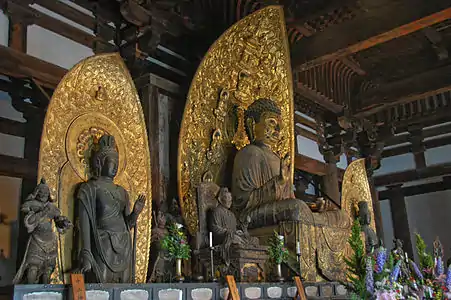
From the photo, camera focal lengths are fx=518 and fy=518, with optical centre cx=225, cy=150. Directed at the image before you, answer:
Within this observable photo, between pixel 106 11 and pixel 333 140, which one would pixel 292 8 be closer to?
pixel 106 11

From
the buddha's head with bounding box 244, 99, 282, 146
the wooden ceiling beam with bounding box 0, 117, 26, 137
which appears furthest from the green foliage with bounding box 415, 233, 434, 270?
the wooden ceiling beam with bounding box 0, 117, 26, 137

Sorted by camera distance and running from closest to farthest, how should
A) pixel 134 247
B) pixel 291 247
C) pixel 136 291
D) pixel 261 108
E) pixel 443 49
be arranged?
1. pixel 136 291
2. pixel 134 247
3. pixel 291 247
4. pixel 261 108
5. pixel 443 49

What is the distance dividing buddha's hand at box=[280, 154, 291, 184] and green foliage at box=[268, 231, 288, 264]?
0.79 metres

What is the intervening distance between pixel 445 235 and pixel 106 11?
23.6 ft

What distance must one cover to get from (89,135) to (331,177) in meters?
4.66

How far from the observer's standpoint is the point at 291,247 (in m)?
4.54

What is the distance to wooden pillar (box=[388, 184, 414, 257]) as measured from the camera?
956 centimetres

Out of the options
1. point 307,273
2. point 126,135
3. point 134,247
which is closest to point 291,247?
point 307,273

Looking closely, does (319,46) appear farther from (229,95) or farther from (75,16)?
(75,16)

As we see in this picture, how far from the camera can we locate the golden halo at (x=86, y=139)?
3.74 meters

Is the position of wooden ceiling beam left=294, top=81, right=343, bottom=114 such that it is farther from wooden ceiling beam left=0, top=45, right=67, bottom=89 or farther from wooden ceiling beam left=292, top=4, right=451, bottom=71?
wooden ceiling beam left=0, top=45, right=67, bottom=89

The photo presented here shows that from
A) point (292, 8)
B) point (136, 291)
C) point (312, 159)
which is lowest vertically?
point (136, 291)

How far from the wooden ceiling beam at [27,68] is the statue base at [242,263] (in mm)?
1990

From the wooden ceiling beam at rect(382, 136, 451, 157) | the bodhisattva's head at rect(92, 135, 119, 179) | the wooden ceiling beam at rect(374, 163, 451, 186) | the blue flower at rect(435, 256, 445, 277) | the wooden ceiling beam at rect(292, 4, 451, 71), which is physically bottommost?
the blue flower at rect(435, 256, 445, 277)
